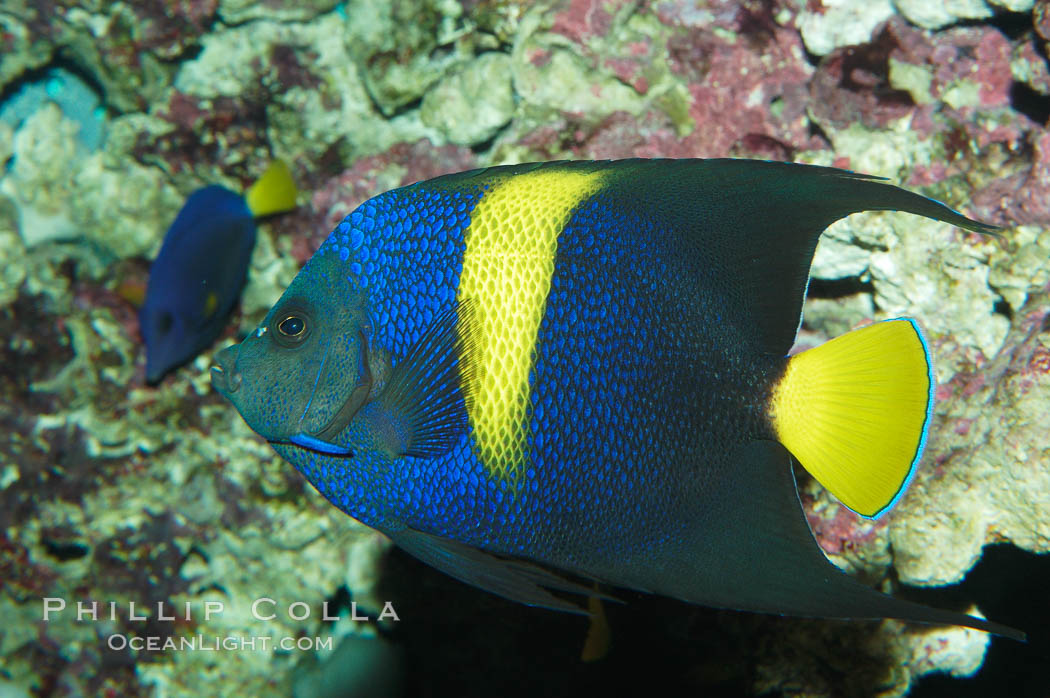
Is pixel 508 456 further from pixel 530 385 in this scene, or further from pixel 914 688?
pixel 914 688

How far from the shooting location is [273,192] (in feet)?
8.65

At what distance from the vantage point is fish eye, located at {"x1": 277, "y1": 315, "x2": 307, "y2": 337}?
1271mm

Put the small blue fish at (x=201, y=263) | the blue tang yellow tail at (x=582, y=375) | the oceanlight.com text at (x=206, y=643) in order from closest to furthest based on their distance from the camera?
the blue tang yellow tail at (x=582, y=375) → the small blue fish at (x=201, y=263) → the oceanlight.com text at (x=206, y=643)

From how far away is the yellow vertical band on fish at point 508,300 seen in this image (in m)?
1.20

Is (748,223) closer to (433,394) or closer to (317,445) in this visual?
(433,394)

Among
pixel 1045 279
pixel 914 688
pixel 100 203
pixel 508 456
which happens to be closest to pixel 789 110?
pixel 1045 279

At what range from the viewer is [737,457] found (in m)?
1.18

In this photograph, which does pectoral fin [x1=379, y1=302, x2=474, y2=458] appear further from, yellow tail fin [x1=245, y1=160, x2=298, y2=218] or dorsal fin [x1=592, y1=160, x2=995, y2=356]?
yellow tail fin [x1=245, y1=160, x2=298, y2=218]

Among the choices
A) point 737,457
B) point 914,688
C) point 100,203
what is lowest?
point 914,688

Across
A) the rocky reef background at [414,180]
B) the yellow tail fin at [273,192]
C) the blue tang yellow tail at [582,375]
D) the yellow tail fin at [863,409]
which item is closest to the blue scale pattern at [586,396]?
the blue tang yellow tail at [582,375]

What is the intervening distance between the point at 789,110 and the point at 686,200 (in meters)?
1.19

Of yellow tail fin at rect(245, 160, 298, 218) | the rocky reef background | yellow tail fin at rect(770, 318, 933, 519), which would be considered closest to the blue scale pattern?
yellow tail fin at rect(770, 318, 933, 519)

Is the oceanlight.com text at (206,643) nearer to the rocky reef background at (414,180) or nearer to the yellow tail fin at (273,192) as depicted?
the rocky reef background at (414,180)

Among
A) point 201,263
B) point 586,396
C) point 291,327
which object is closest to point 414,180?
point 201,263
